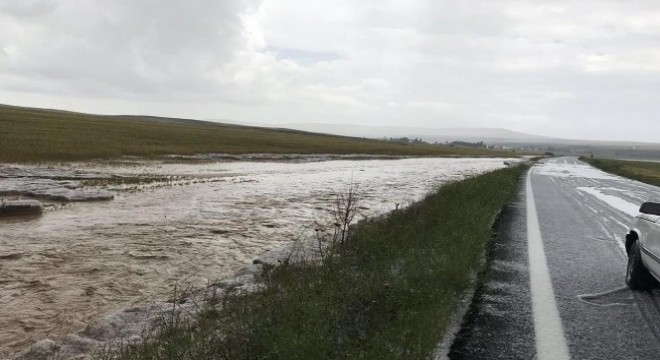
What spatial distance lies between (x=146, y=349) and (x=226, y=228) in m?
9.21

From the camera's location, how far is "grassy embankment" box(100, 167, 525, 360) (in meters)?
4.15

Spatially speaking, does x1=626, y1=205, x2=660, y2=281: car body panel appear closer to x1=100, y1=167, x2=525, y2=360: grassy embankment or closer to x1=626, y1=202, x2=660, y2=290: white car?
x1=626, y1=202, x2=660, y2=290: white car

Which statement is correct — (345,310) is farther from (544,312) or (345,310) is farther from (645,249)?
(645,249)

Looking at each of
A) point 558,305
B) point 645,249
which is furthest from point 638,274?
point 558,305

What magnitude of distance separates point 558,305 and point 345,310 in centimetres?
288

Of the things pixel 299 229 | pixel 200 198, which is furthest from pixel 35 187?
pixel 299 229

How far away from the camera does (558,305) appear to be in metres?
6.25

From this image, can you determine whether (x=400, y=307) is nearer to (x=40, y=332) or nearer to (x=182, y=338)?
(x=182, y=338)

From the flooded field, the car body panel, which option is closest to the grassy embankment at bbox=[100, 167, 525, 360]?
the flooded field

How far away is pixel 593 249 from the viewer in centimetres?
995

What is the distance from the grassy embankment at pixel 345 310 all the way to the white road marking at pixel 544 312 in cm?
86

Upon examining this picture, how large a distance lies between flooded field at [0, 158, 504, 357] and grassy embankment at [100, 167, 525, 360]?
203cm

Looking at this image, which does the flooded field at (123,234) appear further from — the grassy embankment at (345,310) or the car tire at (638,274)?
the car tire at (638,274)

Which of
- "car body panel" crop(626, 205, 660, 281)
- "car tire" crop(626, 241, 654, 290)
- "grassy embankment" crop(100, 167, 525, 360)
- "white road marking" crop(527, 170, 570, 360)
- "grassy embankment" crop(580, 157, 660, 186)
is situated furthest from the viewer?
"grassy embankment" crop(580, 157, 660, 186)
